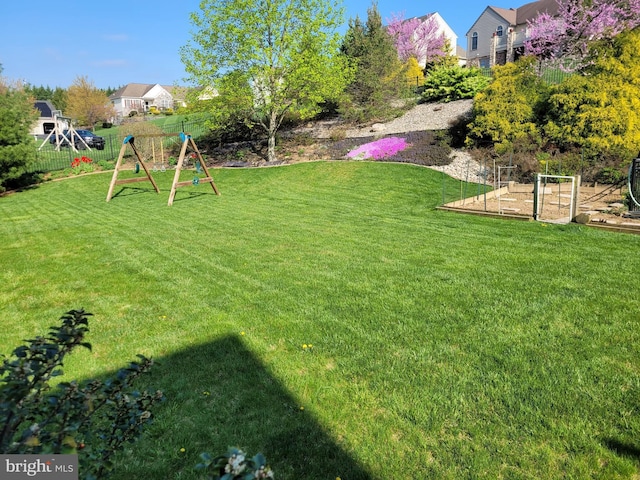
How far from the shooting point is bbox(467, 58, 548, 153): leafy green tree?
625 inches

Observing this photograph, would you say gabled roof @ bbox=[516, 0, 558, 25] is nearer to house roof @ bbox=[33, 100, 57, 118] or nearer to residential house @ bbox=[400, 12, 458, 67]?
residential house @ bbox=[400, 12, 458, 67]

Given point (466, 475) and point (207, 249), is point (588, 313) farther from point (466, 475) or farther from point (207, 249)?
point (207, 249)

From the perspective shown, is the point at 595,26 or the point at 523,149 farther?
the point at 595,26

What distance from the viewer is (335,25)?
19.1m

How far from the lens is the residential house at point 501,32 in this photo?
128 ft

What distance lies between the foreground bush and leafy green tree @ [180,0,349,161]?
18269 mm

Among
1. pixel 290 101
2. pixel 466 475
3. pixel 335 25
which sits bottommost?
pixel 466 475

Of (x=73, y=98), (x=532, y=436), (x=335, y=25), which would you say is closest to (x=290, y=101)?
(x=335, y=25)

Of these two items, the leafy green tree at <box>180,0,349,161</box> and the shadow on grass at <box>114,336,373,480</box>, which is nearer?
the shadow on grass at <box>114,336,373,480</box>

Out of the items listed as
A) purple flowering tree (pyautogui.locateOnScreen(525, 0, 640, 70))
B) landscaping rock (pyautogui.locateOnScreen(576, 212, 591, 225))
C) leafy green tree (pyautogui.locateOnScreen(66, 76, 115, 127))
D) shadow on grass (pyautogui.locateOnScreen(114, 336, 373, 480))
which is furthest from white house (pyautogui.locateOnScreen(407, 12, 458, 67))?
shadow on grass (pyautogui.locateOnScreen(114, 336, 373, 480))

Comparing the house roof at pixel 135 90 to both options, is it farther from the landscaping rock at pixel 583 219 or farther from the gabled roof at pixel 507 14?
the landscaping rock at pixel 583 219

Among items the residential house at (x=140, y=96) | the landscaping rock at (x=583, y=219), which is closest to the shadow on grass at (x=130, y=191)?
the landscaping rock at (x=583, y=219)

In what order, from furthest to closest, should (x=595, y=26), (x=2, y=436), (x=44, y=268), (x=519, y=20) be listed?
(x=519, y=20), (x=595, y=26), (x=44, y=268), (x=2, y=436)

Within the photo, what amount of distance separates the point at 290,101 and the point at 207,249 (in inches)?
550
